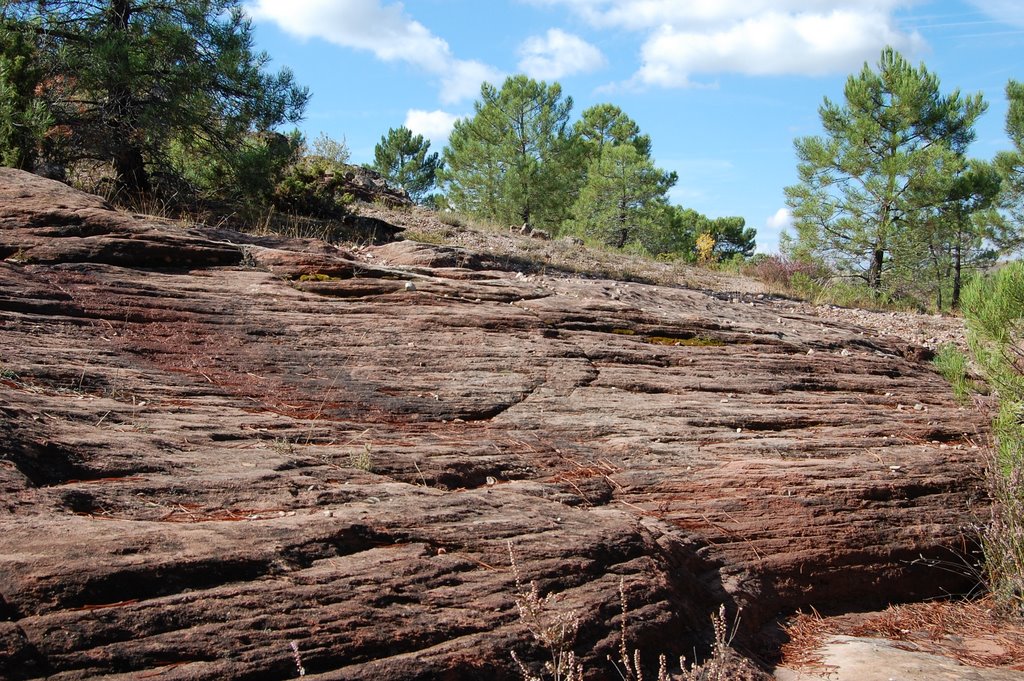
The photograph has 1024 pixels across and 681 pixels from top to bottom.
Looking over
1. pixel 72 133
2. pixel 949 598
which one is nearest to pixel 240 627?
pixel 949 598

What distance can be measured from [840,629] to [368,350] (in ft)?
10.6

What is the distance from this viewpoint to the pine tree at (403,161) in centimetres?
3538

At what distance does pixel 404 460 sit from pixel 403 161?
32.8 m

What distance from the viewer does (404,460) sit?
4.20 meters

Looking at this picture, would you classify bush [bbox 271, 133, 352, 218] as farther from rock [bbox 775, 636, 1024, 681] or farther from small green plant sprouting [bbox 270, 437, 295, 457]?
rock [bbox 775, 636, 1024, 681]

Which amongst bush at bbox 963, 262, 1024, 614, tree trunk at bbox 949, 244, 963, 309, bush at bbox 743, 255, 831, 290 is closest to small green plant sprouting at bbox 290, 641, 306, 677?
bush at bbox 963, 262, 1024, 614

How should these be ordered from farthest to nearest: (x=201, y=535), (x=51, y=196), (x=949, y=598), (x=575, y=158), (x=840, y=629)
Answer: (x=575, y=158), (x=51, y=196), (x=949, y=598), (x=840, y=629), (x=201, y=535)

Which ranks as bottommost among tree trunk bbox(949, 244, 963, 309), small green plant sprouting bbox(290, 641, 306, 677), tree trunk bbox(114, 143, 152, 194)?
small green plant sprouting bbox(290, 641, 306, 677)

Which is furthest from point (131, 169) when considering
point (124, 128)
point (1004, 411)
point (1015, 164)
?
point (1015, 164)

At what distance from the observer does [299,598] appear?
2.99 meters

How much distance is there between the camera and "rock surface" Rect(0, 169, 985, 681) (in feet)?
9.55

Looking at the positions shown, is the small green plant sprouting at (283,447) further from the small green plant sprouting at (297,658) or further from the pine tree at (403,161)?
the pine tree at (403,161)

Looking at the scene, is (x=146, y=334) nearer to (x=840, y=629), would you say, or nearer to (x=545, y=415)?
(x=545, y=415)

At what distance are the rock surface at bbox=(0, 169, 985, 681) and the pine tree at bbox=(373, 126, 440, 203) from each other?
28.8m
